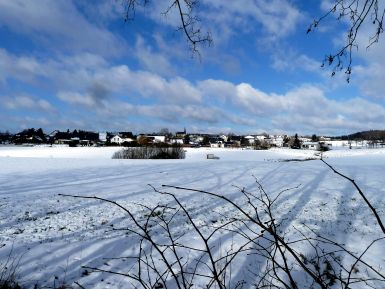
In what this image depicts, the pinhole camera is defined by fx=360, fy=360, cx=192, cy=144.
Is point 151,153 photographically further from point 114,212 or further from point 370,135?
point 370,135

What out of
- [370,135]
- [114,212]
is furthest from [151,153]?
[370,135]

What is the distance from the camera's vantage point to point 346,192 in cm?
1194

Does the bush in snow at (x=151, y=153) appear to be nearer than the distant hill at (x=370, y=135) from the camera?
Yes

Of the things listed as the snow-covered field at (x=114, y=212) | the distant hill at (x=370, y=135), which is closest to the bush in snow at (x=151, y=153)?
the snow-covered field at (x=114, y=212)

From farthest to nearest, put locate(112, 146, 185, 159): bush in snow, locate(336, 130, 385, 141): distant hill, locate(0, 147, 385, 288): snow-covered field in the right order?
locate(336, 130, 385, 141): distant hill, locate(112, 146, 185, 159): bush in snow, locate(0, 147, 385, 288): snow-covered field

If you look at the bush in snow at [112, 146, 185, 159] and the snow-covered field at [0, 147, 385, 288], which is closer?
the snow-covered field at [0, 147, 385, 288]

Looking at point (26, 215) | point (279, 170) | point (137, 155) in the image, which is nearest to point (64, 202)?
point (26, 215)

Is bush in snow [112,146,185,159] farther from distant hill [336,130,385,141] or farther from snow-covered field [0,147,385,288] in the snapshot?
distant hill [336,130,385,141]

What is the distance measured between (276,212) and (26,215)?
6344 millimetres

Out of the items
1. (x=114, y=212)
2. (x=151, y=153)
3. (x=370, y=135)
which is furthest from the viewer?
(x=370, y=135)

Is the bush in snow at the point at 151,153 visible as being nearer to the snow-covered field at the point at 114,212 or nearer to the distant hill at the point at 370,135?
the snow-covered field at the point at 114,212

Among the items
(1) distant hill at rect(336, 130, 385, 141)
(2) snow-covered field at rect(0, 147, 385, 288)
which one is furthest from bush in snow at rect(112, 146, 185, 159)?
(1) distant hill at rect(336, 130, 385, 141)

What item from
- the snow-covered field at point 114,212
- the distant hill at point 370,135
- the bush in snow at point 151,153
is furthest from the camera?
the distant hill at point 370,135

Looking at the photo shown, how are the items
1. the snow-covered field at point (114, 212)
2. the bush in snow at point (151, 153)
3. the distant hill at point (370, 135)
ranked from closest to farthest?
the snow-covered field at point (114, 212) < the bush in snow at point (151, 153) < the distant hill at point (370, 135)
